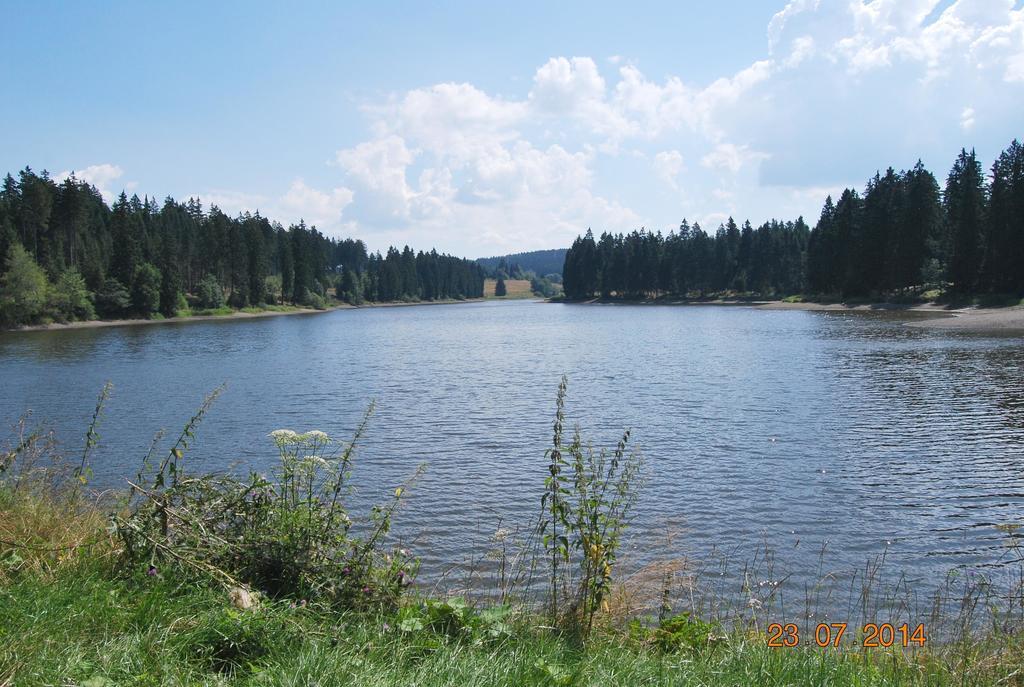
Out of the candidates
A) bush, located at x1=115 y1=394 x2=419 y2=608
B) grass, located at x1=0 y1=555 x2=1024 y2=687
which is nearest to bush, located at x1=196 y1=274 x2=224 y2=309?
bush, located at x1=115 y1=394 x2=419 y2=608

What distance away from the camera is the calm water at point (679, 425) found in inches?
493

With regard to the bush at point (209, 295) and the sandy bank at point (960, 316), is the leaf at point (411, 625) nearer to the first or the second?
the sandy bank at point (960, 316)

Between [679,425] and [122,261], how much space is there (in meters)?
88.8

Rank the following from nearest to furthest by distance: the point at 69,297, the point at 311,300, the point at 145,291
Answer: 1. the point at 69,297
2. the point at 145,291
3. the point at 311,300

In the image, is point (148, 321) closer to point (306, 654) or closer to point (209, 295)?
point (209, 295)

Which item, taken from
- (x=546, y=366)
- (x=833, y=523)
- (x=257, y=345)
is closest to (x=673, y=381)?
(x=546, y=366)

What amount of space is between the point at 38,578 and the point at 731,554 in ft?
30.7

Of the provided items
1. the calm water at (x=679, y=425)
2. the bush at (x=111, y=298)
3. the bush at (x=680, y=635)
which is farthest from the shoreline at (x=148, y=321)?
the bush at (x=680, y=635)

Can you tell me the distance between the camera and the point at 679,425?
21922mm

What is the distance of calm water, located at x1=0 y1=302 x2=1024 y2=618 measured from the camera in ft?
41.1

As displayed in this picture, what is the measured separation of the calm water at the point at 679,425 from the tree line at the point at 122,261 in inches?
1202

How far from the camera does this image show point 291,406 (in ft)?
88.8

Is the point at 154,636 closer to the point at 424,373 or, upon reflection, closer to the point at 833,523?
the point at 833,523

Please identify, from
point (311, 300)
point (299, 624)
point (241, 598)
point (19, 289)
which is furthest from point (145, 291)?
point (299, 624)
